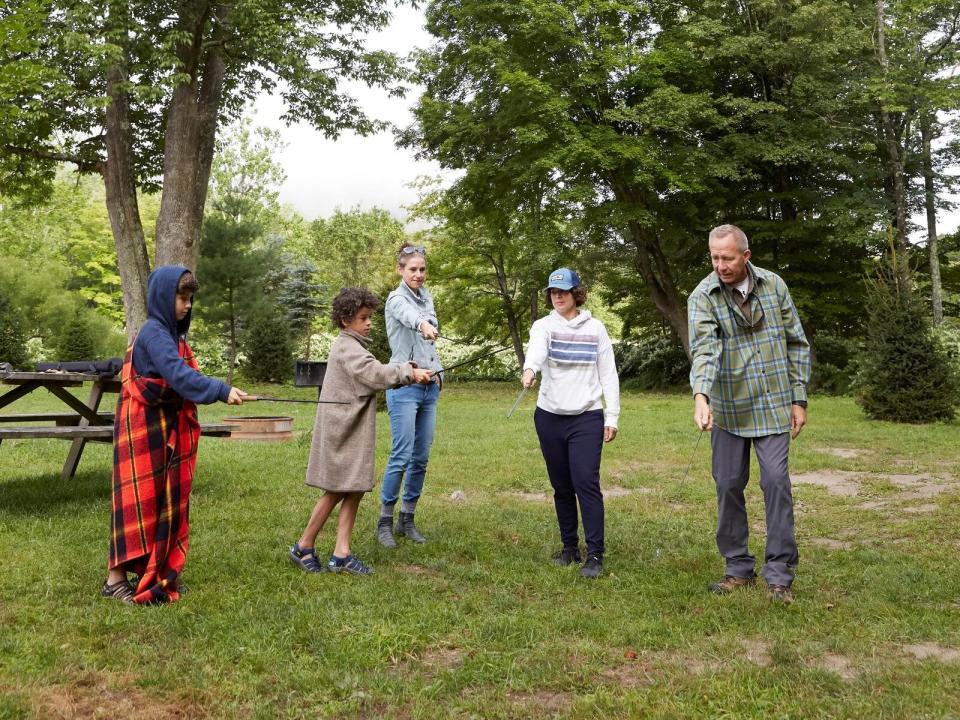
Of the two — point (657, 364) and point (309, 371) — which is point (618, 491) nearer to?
point (309, 371)

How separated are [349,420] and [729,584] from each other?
225cm

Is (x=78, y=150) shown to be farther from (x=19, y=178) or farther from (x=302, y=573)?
(x=302, y=573)

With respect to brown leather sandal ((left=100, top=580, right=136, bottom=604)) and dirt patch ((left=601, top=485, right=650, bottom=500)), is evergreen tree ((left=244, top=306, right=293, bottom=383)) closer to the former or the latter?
dirt patch ((left=601, top=485, right=650, bottom=500))

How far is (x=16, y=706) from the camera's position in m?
2.90

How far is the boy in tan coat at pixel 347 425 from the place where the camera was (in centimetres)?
466

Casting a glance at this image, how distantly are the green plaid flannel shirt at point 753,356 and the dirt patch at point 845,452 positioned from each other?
20.2 ft

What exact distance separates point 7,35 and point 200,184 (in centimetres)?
443

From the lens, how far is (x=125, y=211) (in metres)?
15.7

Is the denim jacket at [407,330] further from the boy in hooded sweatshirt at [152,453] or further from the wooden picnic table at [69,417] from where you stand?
the wooden picnic table at [69,417]

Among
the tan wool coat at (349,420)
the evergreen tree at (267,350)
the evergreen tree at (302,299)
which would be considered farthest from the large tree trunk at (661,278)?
the tan wool coat at (349,420)

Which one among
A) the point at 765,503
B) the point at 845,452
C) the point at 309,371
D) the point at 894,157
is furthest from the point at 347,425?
the point at 894,157

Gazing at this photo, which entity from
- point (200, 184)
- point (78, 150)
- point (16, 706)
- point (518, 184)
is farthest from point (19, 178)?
point (16, 706)

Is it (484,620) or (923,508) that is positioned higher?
(484,620)

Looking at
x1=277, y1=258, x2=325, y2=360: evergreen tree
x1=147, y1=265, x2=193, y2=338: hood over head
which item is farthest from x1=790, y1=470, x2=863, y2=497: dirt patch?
x1=277, y1=258, x2=325, y2=360: evergreen tree
